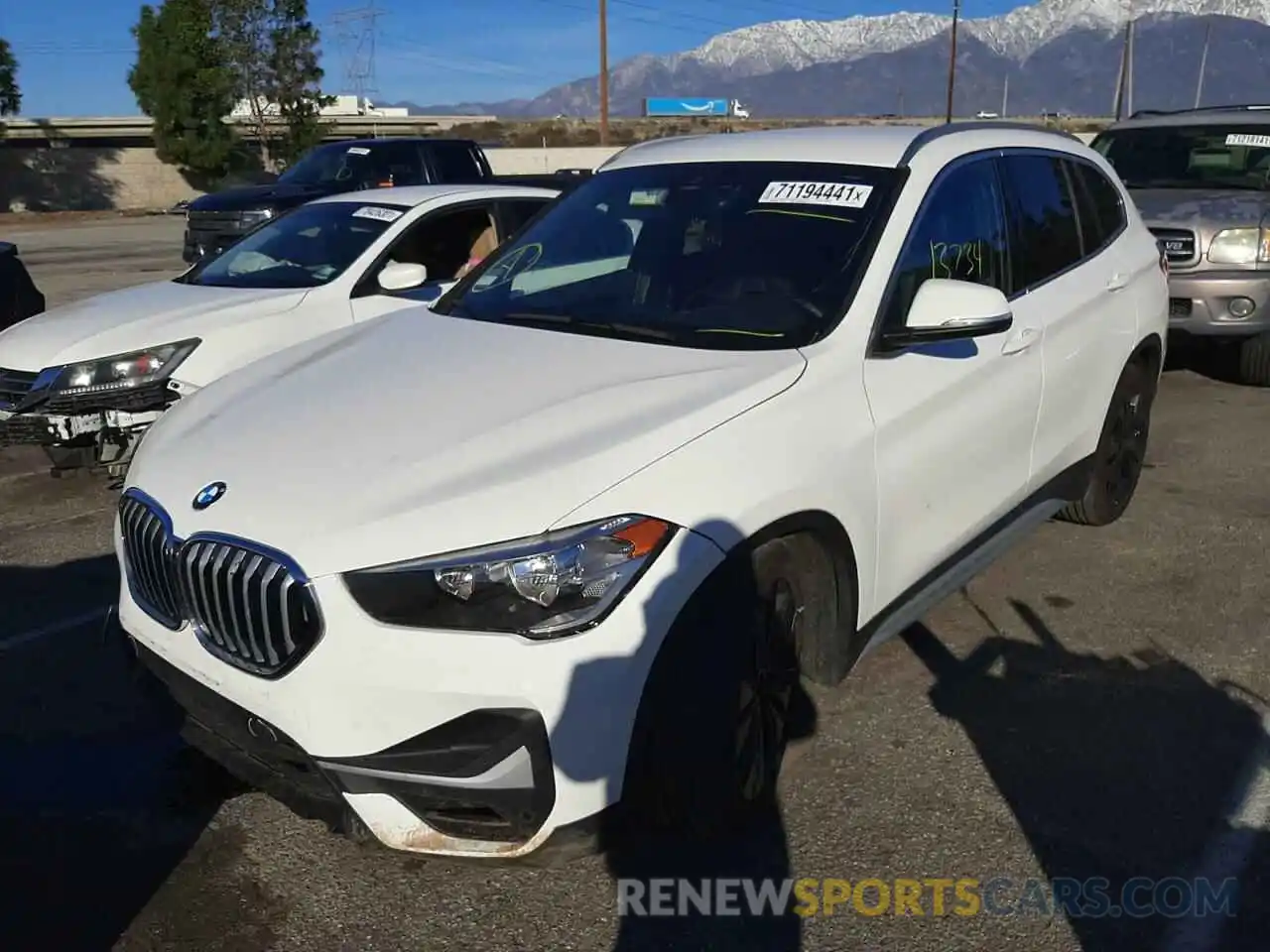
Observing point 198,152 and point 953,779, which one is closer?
point 953,779

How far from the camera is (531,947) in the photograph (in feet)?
8.75

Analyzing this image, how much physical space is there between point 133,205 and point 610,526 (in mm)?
47989

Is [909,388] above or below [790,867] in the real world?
above

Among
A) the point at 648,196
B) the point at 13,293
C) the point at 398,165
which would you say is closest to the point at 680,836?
the point at 648,196

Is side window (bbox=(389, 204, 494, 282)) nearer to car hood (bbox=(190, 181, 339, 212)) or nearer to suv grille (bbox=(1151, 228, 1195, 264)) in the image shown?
suv grille (bbox=(1151, 228, 1195, 264))

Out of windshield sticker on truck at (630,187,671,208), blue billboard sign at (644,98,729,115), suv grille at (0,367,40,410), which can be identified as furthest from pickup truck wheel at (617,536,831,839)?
blue billboard sign at (644,98,729,115)

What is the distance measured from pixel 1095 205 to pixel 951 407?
1934 mm

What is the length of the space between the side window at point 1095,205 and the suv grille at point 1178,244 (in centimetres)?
309

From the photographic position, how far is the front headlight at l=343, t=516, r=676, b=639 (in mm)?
2439

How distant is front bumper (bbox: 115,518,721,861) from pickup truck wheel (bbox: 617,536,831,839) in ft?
0.22

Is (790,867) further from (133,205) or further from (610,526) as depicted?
(133,205)

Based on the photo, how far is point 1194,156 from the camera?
894 centimetres

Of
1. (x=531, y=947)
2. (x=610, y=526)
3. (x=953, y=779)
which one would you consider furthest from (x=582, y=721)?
(x=953, y=779)

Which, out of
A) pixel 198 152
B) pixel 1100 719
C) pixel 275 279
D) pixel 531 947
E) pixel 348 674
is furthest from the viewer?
pixel 198 152
